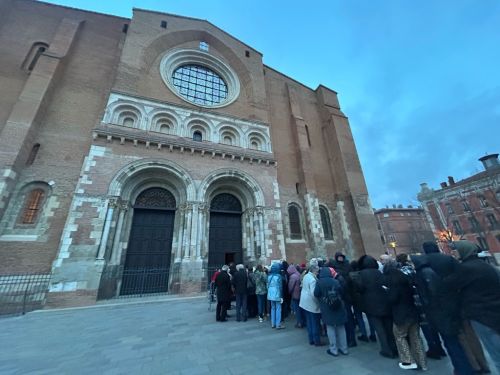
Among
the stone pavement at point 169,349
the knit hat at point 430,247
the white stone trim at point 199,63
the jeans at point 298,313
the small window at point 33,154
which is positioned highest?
the white stone trim at point 199,63

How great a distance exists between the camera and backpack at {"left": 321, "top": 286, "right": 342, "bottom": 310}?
364 centimetres

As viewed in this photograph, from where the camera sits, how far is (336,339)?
3.74 metres

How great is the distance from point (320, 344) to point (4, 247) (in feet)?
39.1

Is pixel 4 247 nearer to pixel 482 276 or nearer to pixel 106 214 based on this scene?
pixel 106 214

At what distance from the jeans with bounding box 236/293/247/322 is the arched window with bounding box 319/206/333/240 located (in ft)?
35.1

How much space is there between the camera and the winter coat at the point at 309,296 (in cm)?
410

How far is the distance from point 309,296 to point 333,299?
0.74m

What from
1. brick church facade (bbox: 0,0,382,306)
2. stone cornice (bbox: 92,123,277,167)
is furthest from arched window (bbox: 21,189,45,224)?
stone cornice (bbox: 92,123,277,167)

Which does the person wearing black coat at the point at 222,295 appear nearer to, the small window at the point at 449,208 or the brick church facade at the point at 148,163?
the brick church facade at the point at 148,163

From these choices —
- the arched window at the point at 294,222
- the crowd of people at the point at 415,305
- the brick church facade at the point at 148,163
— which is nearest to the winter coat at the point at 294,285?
the crowd of people at the point at 415,305

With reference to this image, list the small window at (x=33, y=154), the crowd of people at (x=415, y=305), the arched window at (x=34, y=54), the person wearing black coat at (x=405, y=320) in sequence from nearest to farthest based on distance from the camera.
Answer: the crowd of people at (x=415, y=305)
the person wearing black coat at (x=405, y=320)
the small window at (x=33, y=154)
the arched window at (x=34, y=54)

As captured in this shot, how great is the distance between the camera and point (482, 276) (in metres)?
2.42

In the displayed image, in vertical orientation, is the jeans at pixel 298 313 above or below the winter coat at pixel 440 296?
below

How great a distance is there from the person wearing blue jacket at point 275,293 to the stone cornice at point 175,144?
856cm
